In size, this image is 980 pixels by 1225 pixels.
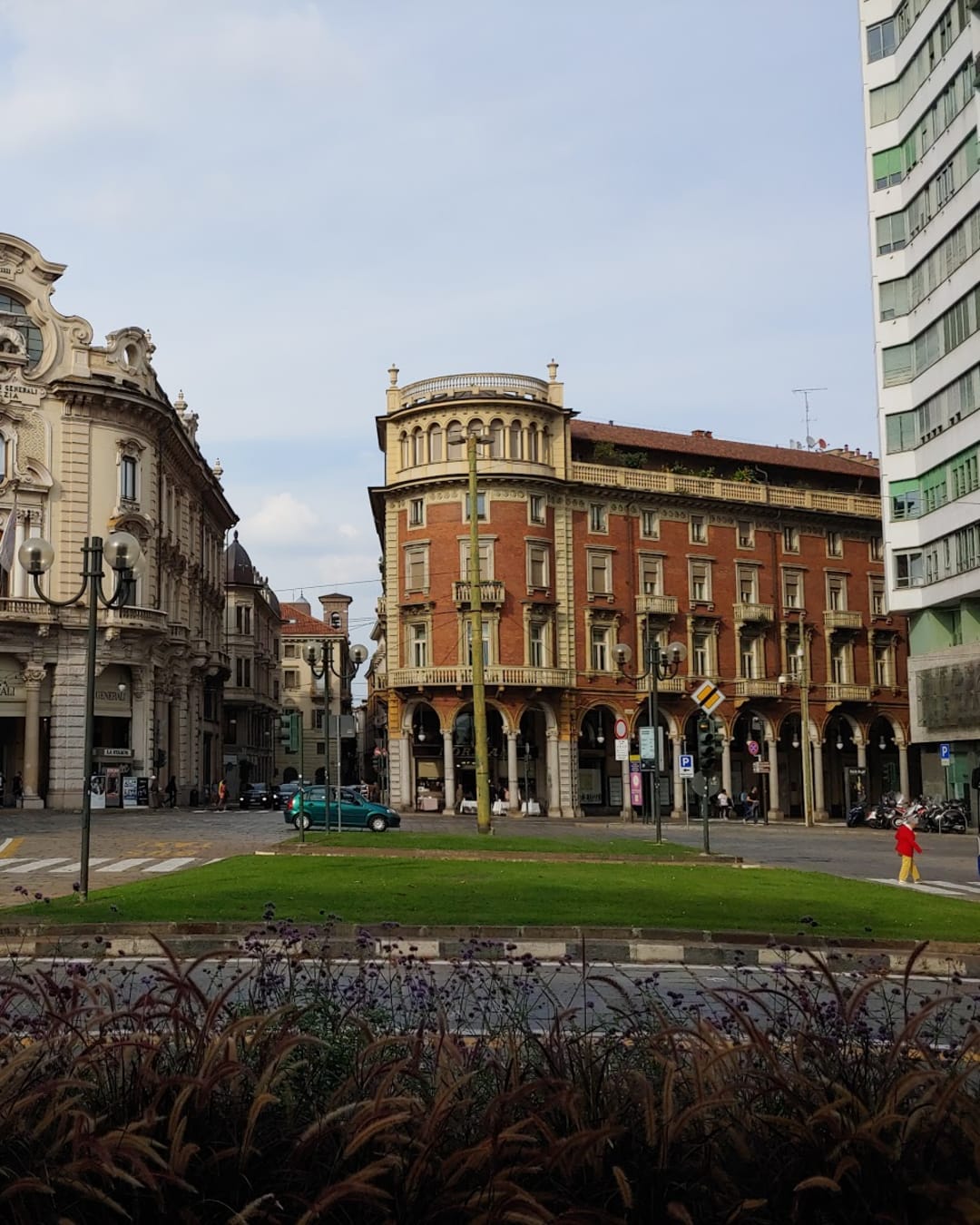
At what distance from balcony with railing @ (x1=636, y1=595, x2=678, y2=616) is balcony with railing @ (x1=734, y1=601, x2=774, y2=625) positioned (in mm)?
4155

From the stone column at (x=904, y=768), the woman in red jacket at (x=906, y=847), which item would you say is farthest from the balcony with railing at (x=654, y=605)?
the woman in red jacket at (x=906, y=847)

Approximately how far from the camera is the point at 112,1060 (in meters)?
4.65

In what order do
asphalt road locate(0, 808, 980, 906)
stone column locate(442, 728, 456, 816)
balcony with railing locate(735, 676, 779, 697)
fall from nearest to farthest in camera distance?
asphalt road locate(0, 808, 980, 906) < stone column locate(442, 728, 456, 816) < balcony with railing locate(735, 676, 779, 697)

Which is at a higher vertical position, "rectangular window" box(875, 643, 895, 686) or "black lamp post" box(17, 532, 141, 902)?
"rectangular window" box(875, 643, 895, 686)

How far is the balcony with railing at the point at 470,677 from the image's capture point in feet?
186

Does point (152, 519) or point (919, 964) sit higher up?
point (152, 519)

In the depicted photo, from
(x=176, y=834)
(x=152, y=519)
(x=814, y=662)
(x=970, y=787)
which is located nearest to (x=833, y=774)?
(x=814, y=662)

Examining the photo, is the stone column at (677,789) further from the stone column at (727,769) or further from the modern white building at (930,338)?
the modern white building at (930,338)

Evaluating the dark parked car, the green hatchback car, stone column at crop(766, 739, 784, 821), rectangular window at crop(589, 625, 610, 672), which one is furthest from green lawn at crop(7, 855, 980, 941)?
the dark parked car

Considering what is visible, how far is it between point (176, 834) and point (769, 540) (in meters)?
39.5

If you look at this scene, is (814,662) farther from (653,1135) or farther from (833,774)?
(653,1135)

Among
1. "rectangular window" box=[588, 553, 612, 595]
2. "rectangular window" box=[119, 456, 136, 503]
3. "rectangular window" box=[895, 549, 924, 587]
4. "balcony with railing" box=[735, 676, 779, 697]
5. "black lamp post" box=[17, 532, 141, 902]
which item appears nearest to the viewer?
"black lamp post" box=[17, 532, 141, 902]

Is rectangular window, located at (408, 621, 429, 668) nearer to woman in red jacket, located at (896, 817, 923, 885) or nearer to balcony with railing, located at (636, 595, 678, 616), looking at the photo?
balcony with railing, located at (636, 595, 678, 616)

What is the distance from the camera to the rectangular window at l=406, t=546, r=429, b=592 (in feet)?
194
